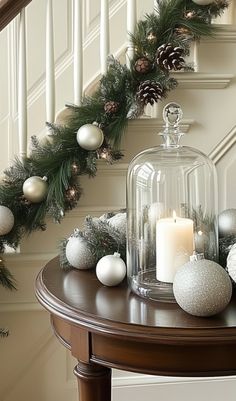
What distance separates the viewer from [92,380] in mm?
975

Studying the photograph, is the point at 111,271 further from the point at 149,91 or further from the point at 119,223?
the point at 149,91

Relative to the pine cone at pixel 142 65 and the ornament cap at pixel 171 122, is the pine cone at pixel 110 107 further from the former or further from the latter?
the ornament cap at pixel 171 122

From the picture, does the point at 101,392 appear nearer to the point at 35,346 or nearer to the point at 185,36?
the point at 35,346

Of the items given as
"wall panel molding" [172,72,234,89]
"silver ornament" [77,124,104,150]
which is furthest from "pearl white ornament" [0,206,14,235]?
"wall panel molding" [172,72,234,89]

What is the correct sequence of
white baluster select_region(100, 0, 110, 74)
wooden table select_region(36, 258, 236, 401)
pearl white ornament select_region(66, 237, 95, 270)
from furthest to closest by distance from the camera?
1. white baluster select_region(100, 0, 110, 74)
2. pearl white ornament select_region(66, 237, 95, 270)
3. wooden table select_region(36, 258, 236, 401)

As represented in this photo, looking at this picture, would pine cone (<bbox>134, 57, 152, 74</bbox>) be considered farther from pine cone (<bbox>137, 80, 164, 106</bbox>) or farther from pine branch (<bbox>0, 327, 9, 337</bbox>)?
pine branch (<bbox>0, 327, 9, 337</bbox>)

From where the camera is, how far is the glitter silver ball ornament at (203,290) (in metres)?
0.83

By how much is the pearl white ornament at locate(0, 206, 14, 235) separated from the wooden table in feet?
1.80

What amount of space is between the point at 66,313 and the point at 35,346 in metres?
0.81

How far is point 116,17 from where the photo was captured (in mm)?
2602

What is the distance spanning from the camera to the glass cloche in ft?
3.12

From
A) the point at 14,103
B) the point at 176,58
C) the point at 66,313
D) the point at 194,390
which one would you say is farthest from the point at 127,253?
the point at 14,103

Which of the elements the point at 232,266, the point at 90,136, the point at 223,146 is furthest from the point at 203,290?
the point at 223,146

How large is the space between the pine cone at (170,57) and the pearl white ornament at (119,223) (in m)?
0.53
